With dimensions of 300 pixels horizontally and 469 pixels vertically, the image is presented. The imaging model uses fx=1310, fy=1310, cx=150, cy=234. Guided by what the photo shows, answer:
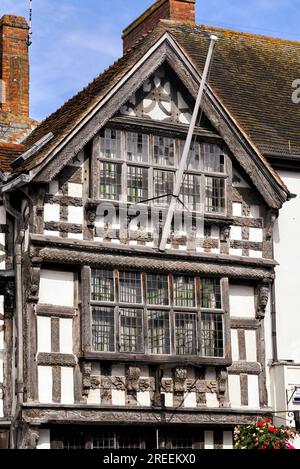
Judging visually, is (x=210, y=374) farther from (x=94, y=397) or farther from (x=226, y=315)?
(x=94, y=397)

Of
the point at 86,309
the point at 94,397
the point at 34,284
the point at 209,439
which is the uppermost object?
the point at 34,284

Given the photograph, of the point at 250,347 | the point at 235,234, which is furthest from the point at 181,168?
the point at 250,347

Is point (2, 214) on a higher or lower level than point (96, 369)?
higher

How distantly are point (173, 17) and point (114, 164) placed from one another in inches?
288

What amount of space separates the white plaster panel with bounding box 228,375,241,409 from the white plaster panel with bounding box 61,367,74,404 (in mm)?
3016

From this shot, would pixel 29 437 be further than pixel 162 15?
No

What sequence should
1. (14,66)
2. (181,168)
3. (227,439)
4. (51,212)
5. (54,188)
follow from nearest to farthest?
1. (51,212)
2. (54,188)
3. (227,439)
4. (181,168)
5. (14,66)

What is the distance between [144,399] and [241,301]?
8.99ft

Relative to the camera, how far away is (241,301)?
933 inches

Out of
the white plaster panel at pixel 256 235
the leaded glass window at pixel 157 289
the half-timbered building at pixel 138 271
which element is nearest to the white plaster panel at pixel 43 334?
the half-timbered building at pixel 138 271

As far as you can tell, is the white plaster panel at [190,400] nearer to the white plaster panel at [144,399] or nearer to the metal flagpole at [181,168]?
the white plaster panel at [144,399]

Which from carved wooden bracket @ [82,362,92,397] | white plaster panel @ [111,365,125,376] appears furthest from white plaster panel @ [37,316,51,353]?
white plaster panel @ [111,365,125,376]

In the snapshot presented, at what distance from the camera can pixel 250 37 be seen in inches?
1161

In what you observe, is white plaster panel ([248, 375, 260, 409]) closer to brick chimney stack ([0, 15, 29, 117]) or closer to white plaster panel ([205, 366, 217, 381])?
white plaster panel ([205, 366, 217, 381])
